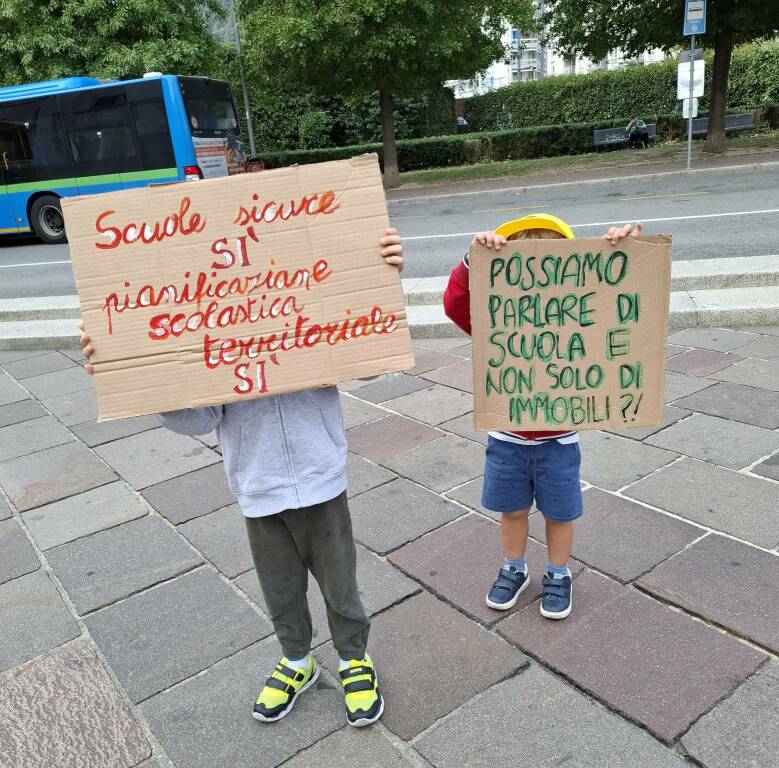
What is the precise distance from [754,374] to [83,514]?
3961 mm

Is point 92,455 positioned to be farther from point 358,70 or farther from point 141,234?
point 358,70

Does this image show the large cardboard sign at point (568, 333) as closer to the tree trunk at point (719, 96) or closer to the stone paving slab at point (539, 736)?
the stone paving slab at point (539, 736)

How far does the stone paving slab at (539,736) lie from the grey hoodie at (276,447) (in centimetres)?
78

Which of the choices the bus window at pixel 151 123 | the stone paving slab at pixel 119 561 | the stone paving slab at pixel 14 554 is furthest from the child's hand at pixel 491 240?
the bus window at pixel 151 123

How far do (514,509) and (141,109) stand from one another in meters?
13.4

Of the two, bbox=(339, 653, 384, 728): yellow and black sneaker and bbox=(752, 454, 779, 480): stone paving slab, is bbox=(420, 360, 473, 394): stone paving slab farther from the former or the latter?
bbox=(339, 653, 384, 728): yellow and black sneaker

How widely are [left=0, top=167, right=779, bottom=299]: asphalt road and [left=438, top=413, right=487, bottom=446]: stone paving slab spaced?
436 centimetres

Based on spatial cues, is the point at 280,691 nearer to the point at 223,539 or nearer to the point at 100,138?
the point at 223,539

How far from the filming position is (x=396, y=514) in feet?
10.9

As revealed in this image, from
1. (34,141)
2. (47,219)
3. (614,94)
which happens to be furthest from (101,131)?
(614,94)

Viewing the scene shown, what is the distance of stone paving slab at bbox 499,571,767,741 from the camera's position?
2115mm

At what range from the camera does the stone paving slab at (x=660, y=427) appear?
3.87 m

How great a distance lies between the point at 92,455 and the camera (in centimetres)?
435

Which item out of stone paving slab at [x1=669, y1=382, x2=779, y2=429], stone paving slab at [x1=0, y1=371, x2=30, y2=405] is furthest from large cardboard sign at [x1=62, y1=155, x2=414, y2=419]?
stone paving slab at [x1=0, y1=371, x2=30, y2=405]
